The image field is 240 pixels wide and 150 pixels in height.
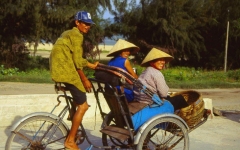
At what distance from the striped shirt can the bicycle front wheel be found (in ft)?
3.24

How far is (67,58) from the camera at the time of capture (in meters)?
5.42

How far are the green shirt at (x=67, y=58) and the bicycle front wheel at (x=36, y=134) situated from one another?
516 mm

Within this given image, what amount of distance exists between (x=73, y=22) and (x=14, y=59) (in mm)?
19696

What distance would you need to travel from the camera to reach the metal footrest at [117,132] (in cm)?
539

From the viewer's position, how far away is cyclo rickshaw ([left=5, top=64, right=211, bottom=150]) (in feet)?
17.5

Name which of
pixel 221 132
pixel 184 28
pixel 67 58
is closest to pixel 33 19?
pixel 184 28

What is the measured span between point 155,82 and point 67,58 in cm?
106

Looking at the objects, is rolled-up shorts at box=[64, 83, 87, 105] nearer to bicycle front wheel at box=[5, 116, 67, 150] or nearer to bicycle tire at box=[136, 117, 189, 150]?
bicycle front wheel at box=[5, 116, 67, 150]

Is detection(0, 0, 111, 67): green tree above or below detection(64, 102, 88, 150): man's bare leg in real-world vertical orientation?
above

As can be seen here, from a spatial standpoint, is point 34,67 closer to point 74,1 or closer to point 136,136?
point 74,1

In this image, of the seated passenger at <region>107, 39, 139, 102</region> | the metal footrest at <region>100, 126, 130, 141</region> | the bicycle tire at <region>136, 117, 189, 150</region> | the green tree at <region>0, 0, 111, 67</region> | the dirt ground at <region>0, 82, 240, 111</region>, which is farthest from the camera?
the green tree at <region>0, 0, 111, 67</region>

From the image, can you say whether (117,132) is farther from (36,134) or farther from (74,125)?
(36,134)

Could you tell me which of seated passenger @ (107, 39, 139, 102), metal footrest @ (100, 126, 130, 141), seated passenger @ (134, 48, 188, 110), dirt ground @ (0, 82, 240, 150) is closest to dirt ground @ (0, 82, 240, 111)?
dirt ground @ (0, 82, 240, 150)

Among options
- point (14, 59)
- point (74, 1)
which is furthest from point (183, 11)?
point (14, 59)
